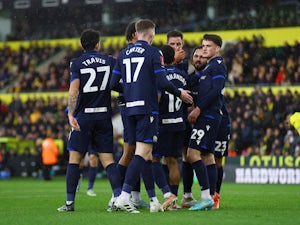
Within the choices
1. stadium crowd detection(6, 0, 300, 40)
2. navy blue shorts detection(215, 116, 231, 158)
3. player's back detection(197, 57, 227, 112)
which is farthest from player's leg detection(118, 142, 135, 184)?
stadium crowd detection(6, 0, 300, 40)

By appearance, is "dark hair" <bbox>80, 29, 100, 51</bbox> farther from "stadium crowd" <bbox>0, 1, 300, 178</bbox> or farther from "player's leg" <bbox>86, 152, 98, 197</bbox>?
"stadium crowd" <bbox>0, 1, 300, 178</bbox>

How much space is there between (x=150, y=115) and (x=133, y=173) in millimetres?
735

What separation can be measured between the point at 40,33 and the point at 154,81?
91.7 ft

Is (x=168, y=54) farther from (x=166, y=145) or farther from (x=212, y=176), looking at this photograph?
(x=212, y=176)

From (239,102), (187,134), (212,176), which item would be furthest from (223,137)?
(239,102)

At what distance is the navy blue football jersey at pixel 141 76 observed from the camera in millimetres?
9430

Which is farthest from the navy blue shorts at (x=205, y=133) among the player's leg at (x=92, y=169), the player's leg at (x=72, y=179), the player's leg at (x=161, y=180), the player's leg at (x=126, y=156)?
the player's leg at (x=92, y=169)

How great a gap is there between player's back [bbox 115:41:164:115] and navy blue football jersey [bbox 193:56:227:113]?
3.32 feet

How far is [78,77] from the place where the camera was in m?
9.91

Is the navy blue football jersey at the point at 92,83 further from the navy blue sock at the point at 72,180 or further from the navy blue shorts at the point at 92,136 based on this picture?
the navy blue sock at the point at 72,180

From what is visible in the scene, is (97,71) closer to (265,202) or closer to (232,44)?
(265,202)

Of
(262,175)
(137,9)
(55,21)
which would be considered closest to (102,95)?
(262,175)

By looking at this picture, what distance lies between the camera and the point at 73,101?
9.80m

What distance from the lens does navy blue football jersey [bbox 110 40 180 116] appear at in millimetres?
9430
